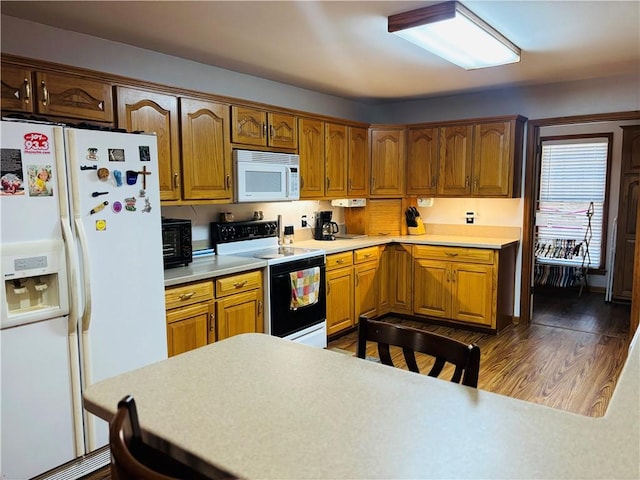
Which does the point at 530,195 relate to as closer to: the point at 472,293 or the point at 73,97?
the point at 472,293

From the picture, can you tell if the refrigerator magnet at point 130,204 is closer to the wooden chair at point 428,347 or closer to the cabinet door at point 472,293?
the wooden chair at point 428,347

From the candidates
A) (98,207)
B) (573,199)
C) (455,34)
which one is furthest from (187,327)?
(573,199)

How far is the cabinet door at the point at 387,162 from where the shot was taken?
195 inches

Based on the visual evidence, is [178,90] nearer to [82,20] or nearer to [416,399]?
[82,20]

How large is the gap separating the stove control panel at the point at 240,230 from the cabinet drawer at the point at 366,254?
2.61 feet

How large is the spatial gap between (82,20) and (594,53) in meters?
3.37

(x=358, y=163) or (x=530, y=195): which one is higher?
(x=358, y=163)

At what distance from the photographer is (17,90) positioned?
7.78 ft

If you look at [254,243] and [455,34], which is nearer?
[455,34]

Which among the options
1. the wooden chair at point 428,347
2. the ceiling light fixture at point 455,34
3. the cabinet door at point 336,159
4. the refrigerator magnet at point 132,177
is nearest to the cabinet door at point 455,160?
the cabinet door at point 336,159

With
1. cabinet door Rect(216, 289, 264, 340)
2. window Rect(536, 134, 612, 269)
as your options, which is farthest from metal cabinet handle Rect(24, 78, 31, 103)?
window Rect(536, 134, 612, 269)

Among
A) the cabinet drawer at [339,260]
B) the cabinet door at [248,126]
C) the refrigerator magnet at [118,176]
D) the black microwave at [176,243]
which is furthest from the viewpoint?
the cabinet drawer at [339,260]

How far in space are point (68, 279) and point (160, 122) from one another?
49.5 inches

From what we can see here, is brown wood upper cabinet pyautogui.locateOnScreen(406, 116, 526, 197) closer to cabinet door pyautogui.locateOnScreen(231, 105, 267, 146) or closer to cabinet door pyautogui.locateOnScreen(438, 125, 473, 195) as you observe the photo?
cabinet door pyautogui.locateOnScreen(438, 125, 473, 195)
